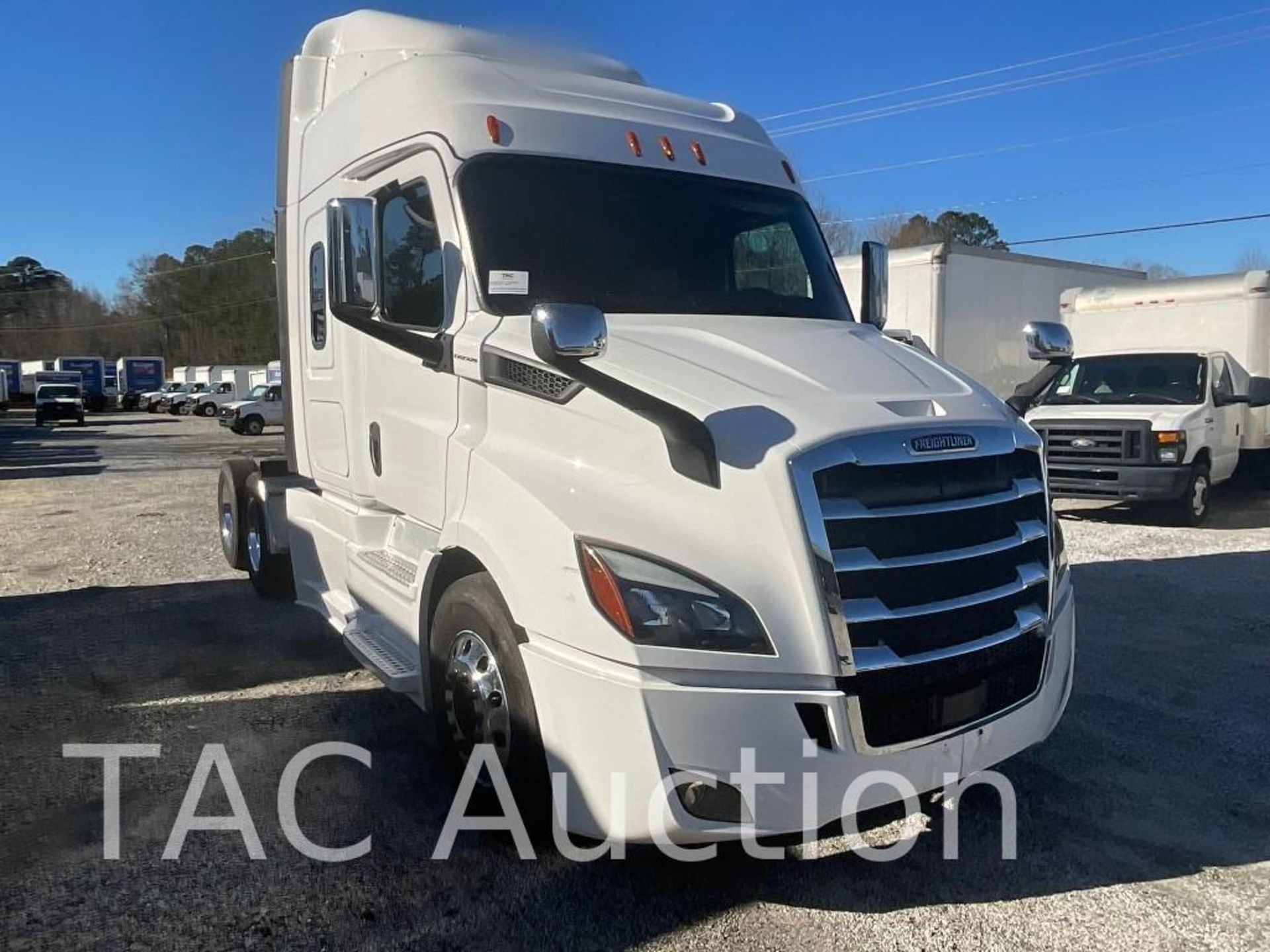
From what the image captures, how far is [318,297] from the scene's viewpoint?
5.70 m

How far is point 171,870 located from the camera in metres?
3.60

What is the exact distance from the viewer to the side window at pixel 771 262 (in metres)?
4.57

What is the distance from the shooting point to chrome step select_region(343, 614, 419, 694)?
424 centimetres

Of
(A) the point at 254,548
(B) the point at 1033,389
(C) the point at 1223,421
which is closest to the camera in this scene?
(B) the point at 1033,389

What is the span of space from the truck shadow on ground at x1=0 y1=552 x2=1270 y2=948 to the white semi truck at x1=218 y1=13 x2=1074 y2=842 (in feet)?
1.37

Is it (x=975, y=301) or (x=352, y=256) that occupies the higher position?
(x=975, y=301)

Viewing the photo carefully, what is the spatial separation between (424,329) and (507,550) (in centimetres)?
129

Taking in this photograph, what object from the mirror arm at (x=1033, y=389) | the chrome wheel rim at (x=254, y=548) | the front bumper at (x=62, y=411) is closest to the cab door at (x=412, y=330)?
the mirror arm at (x=1033, y=389)

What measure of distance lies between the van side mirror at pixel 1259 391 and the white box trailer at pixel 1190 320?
14 cm

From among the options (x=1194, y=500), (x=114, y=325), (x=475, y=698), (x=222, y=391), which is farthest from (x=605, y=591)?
(x=114, y=325)

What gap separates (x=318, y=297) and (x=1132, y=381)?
10.7m

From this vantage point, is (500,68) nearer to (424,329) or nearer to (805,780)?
(424,329)

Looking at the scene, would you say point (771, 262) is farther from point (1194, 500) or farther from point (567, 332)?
point (1194, 500)

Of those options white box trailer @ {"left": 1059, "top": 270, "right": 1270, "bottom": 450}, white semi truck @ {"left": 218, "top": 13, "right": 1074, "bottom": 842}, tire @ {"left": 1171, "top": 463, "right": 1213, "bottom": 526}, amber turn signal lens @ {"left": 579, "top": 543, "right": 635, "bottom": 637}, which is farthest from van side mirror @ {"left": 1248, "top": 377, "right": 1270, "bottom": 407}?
amber turn signal lens @ {"left": 579, "top": 543, "right": 635, "bottom": 637}
